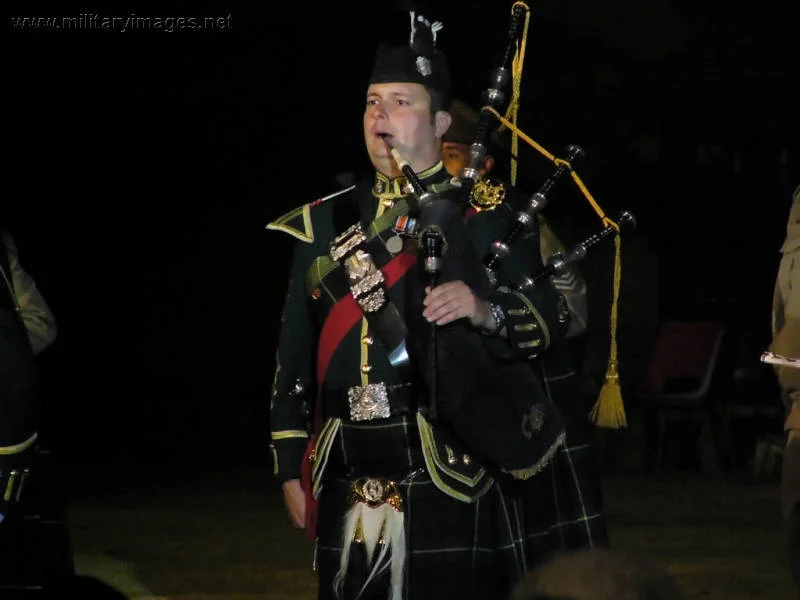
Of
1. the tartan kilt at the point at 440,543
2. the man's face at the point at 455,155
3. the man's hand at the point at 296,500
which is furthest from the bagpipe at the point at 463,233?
the man's face at the point at 455,155

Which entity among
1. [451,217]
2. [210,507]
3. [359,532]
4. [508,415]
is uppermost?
[451,217]

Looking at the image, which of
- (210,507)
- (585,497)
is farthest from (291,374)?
(210,507)

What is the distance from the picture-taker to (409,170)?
15.0ft

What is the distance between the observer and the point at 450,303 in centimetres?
425

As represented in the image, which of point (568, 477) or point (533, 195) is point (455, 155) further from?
point (568, 477)

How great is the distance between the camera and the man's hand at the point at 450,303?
425cm

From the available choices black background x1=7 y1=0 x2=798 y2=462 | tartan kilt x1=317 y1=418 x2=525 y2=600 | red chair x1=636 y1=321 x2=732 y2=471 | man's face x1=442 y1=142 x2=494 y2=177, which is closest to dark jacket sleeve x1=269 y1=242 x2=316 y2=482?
tartan kilt x1=317 y1=418 x2=525 y2=600

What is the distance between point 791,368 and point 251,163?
275 inches

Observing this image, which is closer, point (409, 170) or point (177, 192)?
point (409, 170)

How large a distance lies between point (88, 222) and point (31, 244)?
0.43m

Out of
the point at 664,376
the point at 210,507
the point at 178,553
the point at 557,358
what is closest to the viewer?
the point at 557,358

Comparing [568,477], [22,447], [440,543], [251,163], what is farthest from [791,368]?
[251,163]

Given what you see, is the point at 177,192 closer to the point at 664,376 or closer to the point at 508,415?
the point at 664,376

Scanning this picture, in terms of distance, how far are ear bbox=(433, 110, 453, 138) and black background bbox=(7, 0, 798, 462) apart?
455 centimetres
